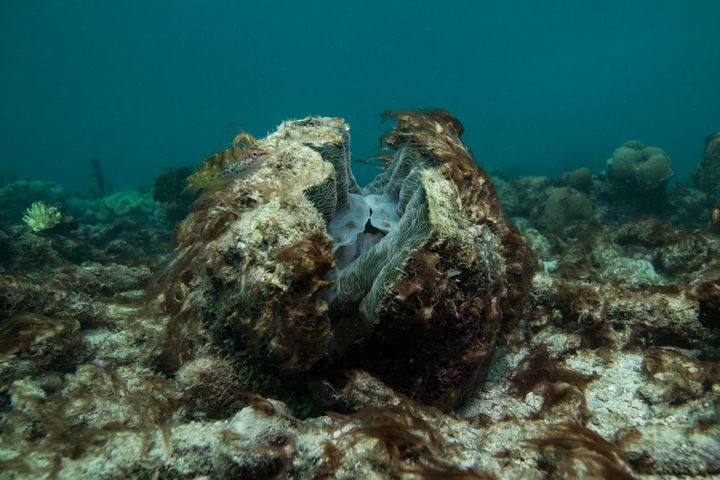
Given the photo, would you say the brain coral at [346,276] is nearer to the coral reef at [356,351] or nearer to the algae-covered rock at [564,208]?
the coral reef at [356,351]

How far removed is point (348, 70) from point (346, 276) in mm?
160561

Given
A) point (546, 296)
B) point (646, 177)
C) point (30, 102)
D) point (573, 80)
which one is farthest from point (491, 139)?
point (30, 102)

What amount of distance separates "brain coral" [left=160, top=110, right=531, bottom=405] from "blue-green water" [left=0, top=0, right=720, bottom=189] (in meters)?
85.8

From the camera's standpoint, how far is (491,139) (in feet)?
360

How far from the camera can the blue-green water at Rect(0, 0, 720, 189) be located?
9862 cm

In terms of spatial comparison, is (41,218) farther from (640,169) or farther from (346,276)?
(640,169)

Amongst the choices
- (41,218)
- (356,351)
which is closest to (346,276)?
(356,351)

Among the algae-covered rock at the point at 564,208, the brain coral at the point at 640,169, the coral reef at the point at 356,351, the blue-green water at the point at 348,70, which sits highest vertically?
the blue-green water at the point at 348,70

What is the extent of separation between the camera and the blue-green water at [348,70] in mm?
98625

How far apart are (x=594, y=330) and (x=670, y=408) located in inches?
43.4

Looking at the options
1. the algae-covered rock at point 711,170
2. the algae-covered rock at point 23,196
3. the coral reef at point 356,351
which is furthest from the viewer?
the algae-covered rock at point 23,196

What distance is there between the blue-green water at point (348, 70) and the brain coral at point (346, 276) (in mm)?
85821

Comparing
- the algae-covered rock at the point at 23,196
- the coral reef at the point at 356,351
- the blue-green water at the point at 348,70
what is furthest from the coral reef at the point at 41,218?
the blue-green water at the point at 348,70

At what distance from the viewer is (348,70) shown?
14800 cm
